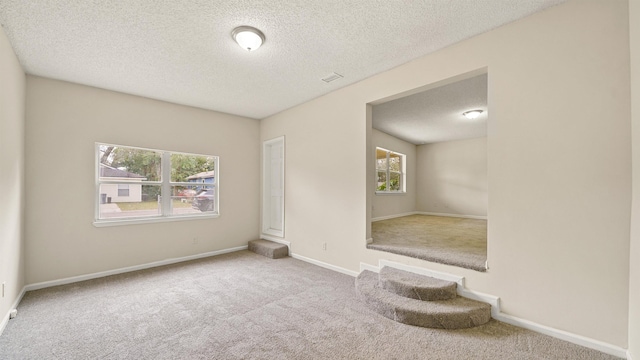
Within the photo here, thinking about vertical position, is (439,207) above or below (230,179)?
below

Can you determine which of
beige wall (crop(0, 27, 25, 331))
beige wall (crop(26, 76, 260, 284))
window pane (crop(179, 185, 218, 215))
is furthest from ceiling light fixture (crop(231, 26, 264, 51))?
window pane (crop(179, 185, 218, 215))

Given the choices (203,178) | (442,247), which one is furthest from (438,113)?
(203,178)

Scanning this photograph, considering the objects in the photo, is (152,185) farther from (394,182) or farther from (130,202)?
(394,182)

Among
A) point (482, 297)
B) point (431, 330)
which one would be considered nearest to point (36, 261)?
point (431, 330)

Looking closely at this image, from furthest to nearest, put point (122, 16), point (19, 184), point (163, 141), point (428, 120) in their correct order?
point (428, 120) → point (163, 141) → point (19, 184) → point (122, 16)

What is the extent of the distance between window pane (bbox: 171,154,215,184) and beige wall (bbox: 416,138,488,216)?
21.7ft

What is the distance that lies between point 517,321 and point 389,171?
18.3 feet

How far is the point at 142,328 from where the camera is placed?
237cm

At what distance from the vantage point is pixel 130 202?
4078 mm

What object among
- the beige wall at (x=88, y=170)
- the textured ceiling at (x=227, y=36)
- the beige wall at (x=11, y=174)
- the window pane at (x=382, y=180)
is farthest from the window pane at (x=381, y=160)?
the beige wall at (x=11, y=174)

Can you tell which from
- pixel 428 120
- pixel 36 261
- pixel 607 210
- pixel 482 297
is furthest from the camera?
pixel 428 120

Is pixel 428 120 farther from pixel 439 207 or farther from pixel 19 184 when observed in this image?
pixel 19 184

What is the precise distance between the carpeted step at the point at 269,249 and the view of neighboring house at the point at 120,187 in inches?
83.4

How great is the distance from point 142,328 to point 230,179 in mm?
3104
